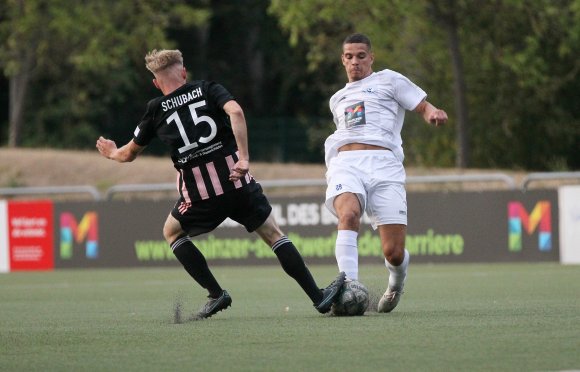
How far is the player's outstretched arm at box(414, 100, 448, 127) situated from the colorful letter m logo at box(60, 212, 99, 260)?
12.3 metres

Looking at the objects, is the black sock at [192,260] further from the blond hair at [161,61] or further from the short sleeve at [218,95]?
the blond hair at [161,61]

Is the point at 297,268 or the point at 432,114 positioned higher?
the point at 432,114

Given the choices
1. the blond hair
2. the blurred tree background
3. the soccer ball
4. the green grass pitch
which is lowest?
the green grass pitch

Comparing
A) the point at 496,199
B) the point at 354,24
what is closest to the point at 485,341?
the point at 496,199

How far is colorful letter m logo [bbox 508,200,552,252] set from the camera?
19.0 meters

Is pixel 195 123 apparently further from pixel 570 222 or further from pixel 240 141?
pixel 570 222

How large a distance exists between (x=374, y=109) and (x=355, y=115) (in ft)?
0.45

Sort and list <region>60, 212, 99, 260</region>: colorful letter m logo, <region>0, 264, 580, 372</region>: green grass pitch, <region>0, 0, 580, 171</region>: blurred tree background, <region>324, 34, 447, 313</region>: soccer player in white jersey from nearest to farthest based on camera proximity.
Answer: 1. <region>0, 264, 580, 372</region>: green grass pitch
2. <region>324, 34, 447, 313</region>: soccer player in white jersey
3. <region>60, 212, 99, 260</region>: colorful letter m logo
4. <region>0, 0, 580, 171</region>: blurred tree background

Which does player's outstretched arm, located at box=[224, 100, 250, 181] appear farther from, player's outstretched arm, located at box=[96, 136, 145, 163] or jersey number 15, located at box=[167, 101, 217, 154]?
player's outstretched arm, located at box=[96, 136, 145, 163]

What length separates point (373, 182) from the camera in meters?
9.87

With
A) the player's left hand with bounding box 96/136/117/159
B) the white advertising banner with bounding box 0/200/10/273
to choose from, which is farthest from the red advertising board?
the player's left hand with bounding box 96/136/117/159

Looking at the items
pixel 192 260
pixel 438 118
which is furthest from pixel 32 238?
pixel 438 118

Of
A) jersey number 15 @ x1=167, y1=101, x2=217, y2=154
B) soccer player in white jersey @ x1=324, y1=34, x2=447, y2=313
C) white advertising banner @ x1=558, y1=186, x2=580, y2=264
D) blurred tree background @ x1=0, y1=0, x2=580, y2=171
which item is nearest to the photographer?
jersey number 15 @ x1=167, y1=101, x2=217, y2=154

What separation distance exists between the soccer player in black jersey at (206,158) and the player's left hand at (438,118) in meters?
1.19
